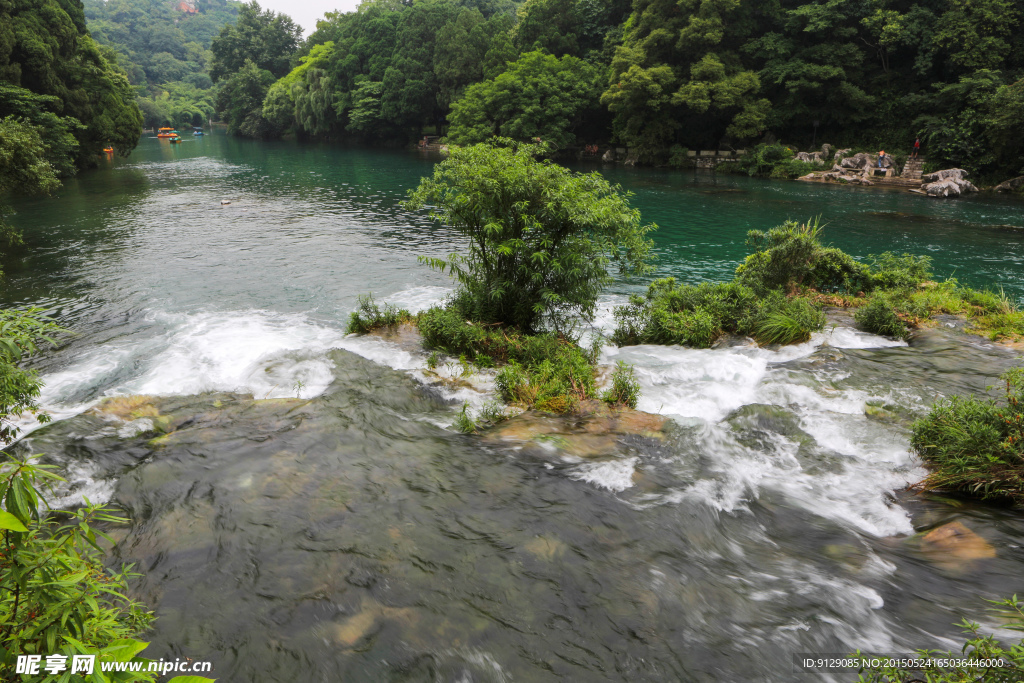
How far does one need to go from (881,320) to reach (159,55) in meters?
183

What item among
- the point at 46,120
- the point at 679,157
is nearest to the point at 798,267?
the point at 679,157

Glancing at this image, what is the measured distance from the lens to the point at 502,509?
7.44 meters

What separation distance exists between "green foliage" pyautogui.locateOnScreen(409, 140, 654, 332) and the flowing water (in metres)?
2.26

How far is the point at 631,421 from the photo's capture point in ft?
32.2

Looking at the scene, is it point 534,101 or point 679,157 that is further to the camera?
point 534,101

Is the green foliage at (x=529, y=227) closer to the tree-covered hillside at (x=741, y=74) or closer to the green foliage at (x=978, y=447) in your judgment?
the green foliage at (x=978, y=447)

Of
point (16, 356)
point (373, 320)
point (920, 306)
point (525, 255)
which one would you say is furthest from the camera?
point (373, 320)

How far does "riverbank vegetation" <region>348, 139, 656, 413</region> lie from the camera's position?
39.0ft

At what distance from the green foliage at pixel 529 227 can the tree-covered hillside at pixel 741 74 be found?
38.6 meters

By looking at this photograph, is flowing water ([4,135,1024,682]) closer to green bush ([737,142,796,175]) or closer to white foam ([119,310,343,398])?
white foam ([119,310,343,398])

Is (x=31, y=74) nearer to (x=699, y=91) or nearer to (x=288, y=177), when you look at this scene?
(x=288, y=177)

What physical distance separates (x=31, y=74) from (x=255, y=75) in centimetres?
6948

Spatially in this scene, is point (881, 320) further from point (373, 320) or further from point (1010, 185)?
point (1010, 185)

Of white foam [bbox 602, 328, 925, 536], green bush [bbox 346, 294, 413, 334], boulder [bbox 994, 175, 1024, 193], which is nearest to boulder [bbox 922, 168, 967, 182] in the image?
boulder [bbox 994, 175, 1024, 193]
